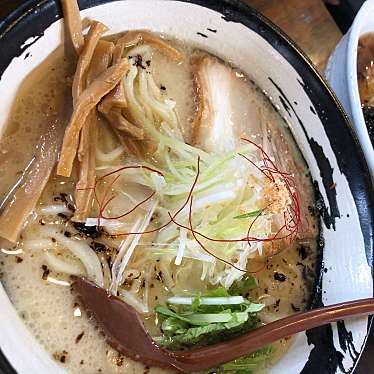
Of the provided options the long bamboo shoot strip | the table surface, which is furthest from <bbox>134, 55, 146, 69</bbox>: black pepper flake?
the table surface

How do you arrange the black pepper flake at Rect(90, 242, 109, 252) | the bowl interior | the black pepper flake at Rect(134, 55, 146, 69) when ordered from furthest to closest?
the bowl interior → the black pepper flake at Rect(134, 55, 146, 69) → the black pepper flake at Rect(90, 242, 109, 252)

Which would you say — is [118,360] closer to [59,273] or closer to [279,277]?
[59,273]

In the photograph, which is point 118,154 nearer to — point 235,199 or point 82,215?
point 82,215

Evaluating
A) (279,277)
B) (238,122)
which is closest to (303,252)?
(279,277)

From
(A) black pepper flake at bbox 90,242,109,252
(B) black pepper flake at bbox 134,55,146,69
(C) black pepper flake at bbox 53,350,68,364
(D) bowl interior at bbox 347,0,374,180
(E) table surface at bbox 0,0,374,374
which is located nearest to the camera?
(C) black pepper flake at bbox 53,350,68,364

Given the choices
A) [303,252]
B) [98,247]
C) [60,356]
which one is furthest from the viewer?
[303,252]

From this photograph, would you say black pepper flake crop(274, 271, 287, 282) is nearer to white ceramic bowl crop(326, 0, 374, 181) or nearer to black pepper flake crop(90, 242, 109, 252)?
white ceramic bowl crop(326, 0, 374, 181)
